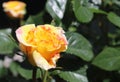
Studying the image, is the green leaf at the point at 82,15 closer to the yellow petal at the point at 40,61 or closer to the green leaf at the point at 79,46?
the green leaf at the point at 79,46

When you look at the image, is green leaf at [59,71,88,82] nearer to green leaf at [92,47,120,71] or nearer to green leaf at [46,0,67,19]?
green leaf at [92,47,120,71]

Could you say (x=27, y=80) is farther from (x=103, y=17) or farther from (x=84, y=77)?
(x=103, y=17)

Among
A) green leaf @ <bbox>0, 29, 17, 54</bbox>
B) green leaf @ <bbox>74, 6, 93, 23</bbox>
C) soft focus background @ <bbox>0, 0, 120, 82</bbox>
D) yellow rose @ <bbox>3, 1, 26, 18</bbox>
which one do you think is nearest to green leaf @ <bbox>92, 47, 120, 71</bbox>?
soft focus background @ <bbox>0, 0, 120, 82</bbox>

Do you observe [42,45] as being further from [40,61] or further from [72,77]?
[72,77]

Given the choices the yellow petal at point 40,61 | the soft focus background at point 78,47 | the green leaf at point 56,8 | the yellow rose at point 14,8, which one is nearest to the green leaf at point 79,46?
the soft focus background at point 78,47

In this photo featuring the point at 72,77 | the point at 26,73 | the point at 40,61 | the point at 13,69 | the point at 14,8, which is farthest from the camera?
the point at 14,8

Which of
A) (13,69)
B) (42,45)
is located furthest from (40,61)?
(13,69)
